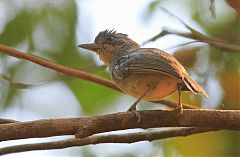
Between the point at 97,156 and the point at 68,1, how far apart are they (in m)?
1.12

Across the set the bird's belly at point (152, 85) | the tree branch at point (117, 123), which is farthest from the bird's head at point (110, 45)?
the tree branch at point (117, 123)

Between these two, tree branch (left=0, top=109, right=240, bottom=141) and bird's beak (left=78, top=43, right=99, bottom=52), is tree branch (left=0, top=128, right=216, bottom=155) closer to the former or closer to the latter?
tree branch (left=0, top=109, right=240, bottom=141)

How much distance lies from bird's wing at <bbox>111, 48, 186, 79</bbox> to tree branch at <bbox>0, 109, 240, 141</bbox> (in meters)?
0.29

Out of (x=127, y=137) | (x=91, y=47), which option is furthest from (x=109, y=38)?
(x=127, y=137)

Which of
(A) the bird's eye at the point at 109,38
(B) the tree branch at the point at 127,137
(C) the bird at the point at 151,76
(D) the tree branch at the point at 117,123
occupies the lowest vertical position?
(B) the tree branch at the point at 127,137

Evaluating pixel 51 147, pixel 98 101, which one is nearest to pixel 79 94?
pixel 98 101

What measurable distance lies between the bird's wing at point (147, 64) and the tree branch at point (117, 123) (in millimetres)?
288

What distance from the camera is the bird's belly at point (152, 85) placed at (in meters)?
2.98

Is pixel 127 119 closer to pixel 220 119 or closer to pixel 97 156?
pixel 220 119

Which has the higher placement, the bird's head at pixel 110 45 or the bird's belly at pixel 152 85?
the bird's head at pixel 110 45

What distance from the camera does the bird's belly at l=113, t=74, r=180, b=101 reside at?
298 centimetres

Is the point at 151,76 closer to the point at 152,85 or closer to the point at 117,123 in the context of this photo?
the point at 152,85

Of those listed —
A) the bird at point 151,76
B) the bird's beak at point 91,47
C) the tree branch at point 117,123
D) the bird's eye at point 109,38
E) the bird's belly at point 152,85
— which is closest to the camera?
the tree branch at point 117,123

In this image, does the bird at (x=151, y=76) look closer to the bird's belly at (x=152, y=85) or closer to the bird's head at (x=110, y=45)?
the bird's belly at (x=152, y=85)
